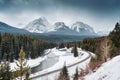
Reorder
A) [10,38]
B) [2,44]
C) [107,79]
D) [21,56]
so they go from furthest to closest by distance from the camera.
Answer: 1. [10,38]
2. [2,44]
3. [21,56]
4. [107,79]

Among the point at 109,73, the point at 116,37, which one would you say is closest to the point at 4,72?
the point at 109,73

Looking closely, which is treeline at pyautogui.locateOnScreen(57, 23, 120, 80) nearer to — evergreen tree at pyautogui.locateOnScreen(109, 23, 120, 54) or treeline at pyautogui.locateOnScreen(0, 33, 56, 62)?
evergreen tree at pyautogui.locateOnScreen(109, 23, 120, 54)

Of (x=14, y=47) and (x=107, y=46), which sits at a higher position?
(x=107, y=46)

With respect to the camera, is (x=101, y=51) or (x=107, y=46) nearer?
(x=107, y=46)

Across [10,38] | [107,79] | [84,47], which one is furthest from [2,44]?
[107,79]

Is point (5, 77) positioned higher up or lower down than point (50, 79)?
higher up

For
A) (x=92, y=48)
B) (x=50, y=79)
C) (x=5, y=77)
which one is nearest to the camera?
(x=5, y=77)

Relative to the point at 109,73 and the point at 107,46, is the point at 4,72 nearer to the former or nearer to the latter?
the point at 109,73

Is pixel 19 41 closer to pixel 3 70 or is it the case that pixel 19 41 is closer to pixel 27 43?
pixel 27 43

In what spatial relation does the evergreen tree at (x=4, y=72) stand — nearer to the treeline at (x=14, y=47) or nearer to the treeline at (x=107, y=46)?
the treeline at (x=107, y=46)

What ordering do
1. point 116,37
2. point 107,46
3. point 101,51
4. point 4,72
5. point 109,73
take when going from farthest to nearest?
point 116,37, point 101,51, point 107,46, point 4,72, point 109,73

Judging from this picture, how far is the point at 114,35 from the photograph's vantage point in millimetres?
97938

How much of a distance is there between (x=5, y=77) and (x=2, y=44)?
350 feet

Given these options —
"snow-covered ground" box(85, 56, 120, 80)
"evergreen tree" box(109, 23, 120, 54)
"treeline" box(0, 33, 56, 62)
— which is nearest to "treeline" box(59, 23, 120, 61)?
"evergreen tree" box(109, 23, 120, 54)
